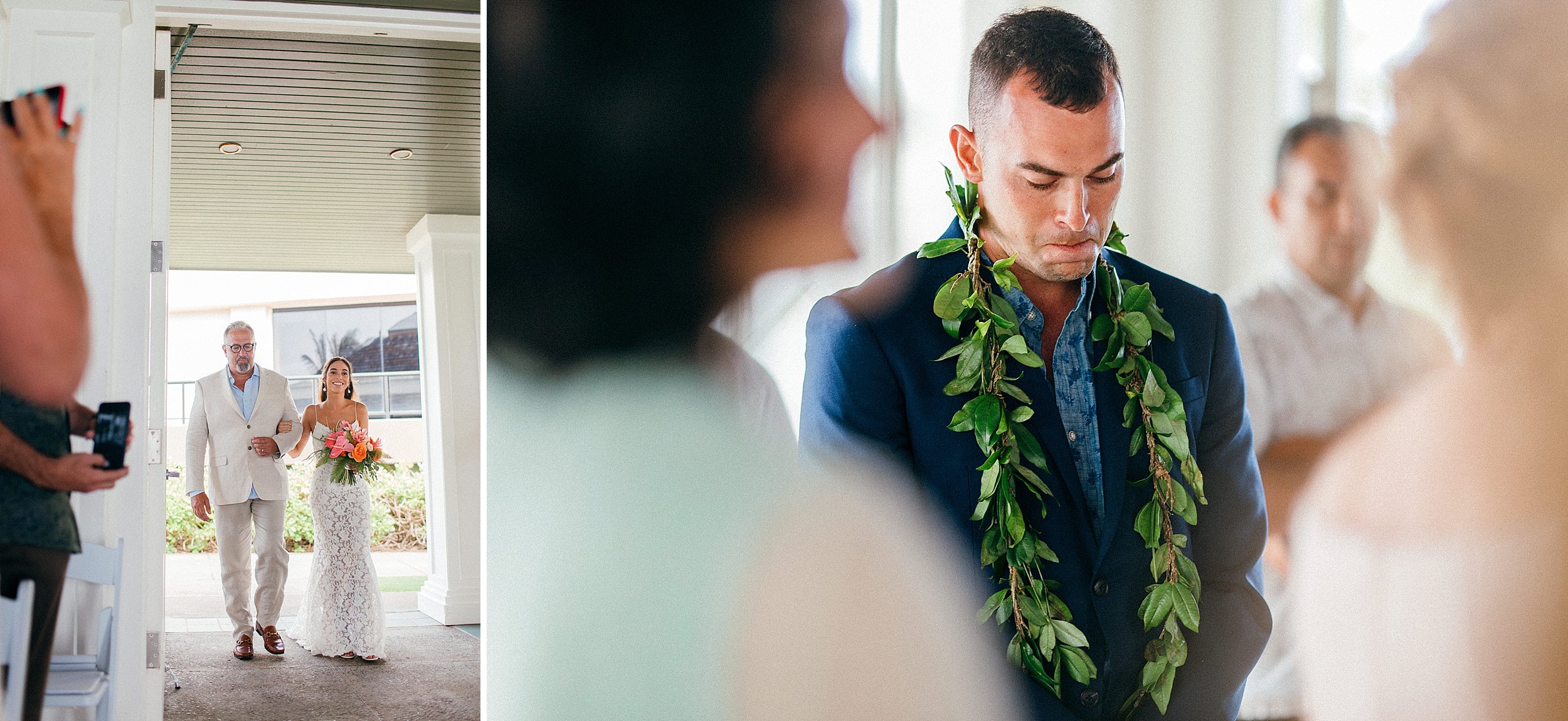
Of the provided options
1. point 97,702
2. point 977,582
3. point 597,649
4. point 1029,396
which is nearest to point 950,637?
point 977,582

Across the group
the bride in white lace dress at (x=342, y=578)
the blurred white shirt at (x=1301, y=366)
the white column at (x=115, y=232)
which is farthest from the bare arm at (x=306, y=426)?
the blurred white shirt at (x=1301, y=366)

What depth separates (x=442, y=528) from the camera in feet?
18.8

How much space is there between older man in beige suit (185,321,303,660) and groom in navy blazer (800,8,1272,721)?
305 cm

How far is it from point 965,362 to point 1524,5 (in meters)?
1.81

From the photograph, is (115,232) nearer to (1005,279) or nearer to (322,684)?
(1005,279)

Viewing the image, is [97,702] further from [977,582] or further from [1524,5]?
[1524,5]

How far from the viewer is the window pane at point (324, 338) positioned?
11.6 m

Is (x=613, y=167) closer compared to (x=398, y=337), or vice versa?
(x=613, y=167)

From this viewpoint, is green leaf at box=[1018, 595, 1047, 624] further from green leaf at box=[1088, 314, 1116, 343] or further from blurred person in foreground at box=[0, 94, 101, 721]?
blurred person in foreground at box=[0, 94, 101, 721]

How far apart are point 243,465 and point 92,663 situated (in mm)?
2224

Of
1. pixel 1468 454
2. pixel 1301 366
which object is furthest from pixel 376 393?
pixel 1468 454

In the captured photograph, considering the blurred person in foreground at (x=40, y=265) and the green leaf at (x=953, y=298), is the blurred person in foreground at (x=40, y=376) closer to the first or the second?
the blurred person in foreground at (x=40, y=265)

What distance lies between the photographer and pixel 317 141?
471 centimetres

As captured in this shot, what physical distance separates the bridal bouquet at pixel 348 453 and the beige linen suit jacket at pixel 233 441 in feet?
0.51
